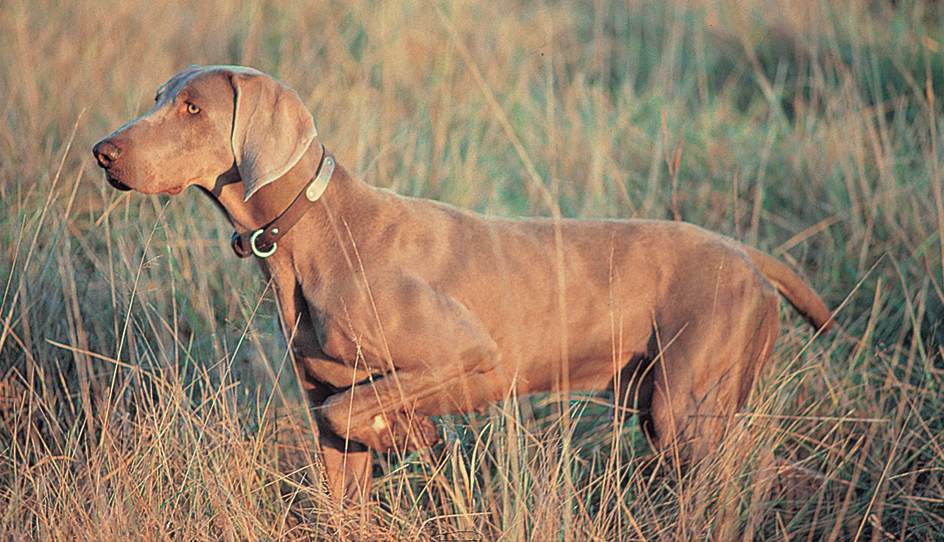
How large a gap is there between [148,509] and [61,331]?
4.09ft

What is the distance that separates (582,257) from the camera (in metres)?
2.90

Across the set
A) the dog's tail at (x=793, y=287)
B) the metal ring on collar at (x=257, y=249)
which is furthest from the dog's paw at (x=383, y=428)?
the dog's tail at (x=793, y=287)

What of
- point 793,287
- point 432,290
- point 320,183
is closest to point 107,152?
point 320,183

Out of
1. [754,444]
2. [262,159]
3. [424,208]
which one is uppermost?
[262,159]

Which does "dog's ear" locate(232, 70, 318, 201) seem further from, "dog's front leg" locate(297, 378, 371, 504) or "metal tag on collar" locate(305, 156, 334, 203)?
"dog's front leg" locate(297, 378, 371, 504)

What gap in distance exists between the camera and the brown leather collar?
103 inches

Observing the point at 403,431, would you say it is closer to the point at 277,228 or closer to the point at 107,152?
the point at 277,228

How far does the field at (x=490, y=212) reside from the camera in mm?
2494

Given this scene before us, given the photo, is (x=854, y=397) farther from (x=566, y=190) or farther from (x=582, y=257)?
(x=566, y=190)

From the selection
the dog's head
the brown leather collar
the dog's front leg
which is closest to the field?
the dog's front leg

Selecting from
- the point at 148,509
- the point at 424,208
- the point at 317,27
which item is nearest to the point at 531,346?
the point at 424,208

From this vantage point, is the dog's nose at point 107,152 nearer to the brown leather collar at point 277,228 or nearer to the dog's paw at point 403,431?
the brown leather collar at point 277,228

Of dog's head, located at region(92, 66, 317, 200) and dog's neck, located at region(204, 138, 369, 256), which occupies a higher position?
dog's head, located at region(92, 66, 317, 200)

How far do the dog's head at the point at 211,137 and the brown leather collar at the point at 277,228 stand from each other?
0.15 metres
